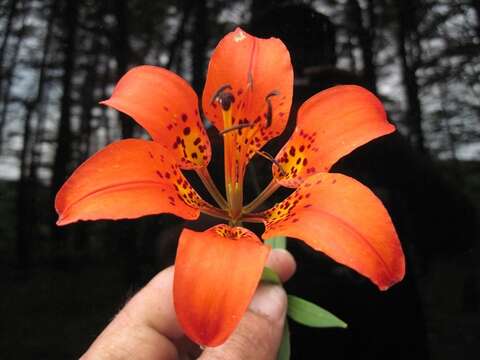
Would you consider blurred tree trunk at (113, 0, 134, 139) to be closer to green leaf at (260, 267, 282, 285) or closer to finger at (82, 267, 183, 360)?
finger at (82, 267, 183, 360)

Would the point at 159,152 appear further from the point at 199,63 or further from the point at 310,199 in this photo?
the point at 199,63

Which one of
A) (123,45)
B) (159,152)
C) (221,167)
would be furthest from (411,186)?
(159,152)

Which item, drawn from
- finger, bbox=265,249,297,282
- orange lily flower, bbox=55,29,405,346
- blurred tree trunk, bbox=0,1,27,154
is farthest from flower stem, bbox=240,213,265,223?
blurred tree trunk, bbox=0,1,27,154

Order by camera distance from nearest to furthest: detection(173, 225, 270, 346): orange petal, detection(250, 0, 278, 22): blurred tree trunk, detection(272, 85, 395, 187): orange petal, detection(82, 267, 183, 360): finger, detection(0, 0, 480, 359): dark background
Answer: detection(173, 225, 270, 346): orange petal
detection(272, 85, 395, 187): orange petal
detection(82, 267, 183, 360): finger
detection(250, 0, 278, 22): blurred tree trunk
detection(0, 0, 480, 359): dark background

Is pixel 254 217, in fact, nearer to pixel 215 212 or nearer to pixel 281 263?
pixel 215 212

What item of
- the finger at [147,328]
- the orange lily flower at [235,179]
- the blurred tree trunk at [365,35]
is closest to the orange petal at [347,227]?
the orange lily flower at [235,179]

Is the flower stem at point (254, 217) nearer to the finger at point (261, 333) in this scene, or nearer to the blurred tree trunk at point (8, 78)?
the finger at point (261, 333)
